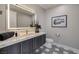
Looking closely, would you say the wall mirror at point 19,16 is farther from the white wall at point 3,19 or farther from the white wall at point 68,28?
the white wall at point 68,28

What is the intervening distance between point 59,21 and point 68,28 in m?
0.49

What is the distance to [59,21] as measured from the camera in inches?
124

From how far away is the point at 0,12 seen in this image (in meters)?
1.73

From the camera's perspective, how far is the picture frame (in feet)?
9.92

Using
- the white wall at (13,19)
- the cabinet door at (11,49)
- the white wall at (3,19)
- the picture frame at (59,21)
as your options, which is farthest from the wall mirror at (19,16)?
the picture frame at (59,21)

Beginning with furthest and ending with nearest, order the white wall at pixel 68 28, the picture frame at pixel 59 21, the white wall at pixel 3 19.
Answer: the picture frame at pixel 59 21
the white wall at pixel 68 28
the white wall at pixel 3 19

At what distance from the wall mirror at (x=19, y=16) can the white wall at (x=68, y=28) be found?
1.03 metres

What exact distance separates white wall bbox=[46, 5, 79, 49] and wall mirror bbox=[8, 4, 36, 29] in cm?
103

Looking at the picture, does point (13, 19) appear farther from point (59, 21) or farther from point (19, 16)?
point (59, 21)

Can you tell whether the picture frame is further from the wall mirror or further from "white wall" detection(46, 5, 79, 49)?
the wall mirror

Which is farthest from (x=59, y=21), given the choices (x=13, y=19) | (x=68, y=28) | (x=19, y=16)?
(x=13, y=19)

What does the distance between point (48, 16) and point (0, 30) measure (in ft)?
7.71

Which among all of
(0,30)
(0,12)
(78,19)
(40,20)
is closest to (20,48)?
(0,30)

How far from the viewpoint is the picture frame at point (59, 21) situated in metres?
3.02
